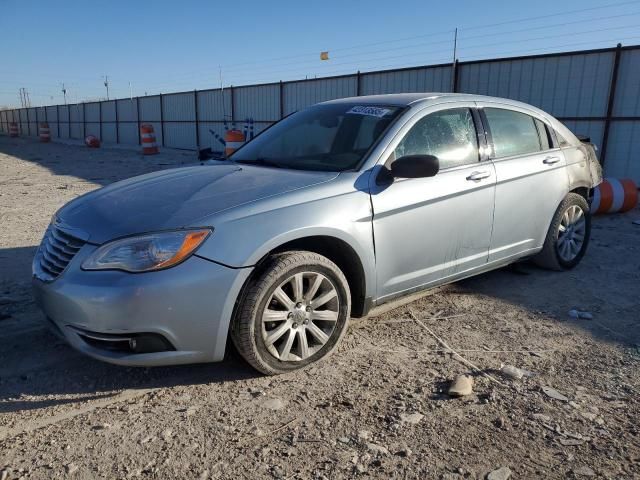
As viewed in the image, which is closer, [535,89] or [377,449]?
[377,449]

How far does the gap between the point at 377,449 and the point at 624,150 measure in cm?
1010

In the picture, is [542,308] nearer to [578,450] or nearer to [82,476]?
[578,450]

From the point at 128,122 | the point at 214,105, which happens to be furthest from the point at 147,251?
the point at 128,122

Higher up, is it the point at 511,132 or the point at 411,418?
the point at 511,132

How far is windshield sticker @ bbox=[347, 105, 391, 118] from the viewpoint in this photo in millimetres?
3732

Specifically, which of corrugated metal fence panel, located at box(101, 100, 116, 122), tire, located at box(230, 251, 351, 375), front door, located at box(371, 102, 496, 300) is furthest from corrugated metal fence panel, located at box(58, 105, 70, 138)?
tire, located at box(230, 251, 351, 375)

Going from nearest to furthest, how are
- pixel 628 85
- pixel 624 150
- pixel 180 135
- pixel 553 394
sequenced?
pixel 553 394, pixel 628 85, pixel 624 150, pixel 180 135

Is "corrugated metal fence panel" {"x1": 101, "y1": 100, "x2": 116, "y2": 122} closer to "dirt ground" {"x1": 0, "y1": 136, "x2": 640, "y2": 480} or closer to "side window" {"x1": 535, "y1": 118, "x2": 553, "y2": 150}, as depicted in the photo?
"dirt ground" {"x1": 0, "y1": 136, "x2": 640, "y2": 480}

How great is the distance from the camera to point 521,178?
166 inches

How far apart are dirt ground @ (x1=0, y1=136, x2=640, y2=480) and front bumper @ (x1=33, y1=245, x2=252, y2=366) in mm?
307

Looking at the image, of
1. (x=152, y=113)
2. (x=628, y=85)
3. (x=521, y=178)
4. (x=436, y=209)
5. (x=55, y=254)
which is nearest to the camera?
(x=55, y=254)

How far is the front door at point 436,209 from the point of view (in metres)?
3.32

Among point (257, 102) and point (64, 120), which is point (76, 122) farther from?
point (257, 102)

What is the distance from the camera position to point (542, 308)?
4133mm
